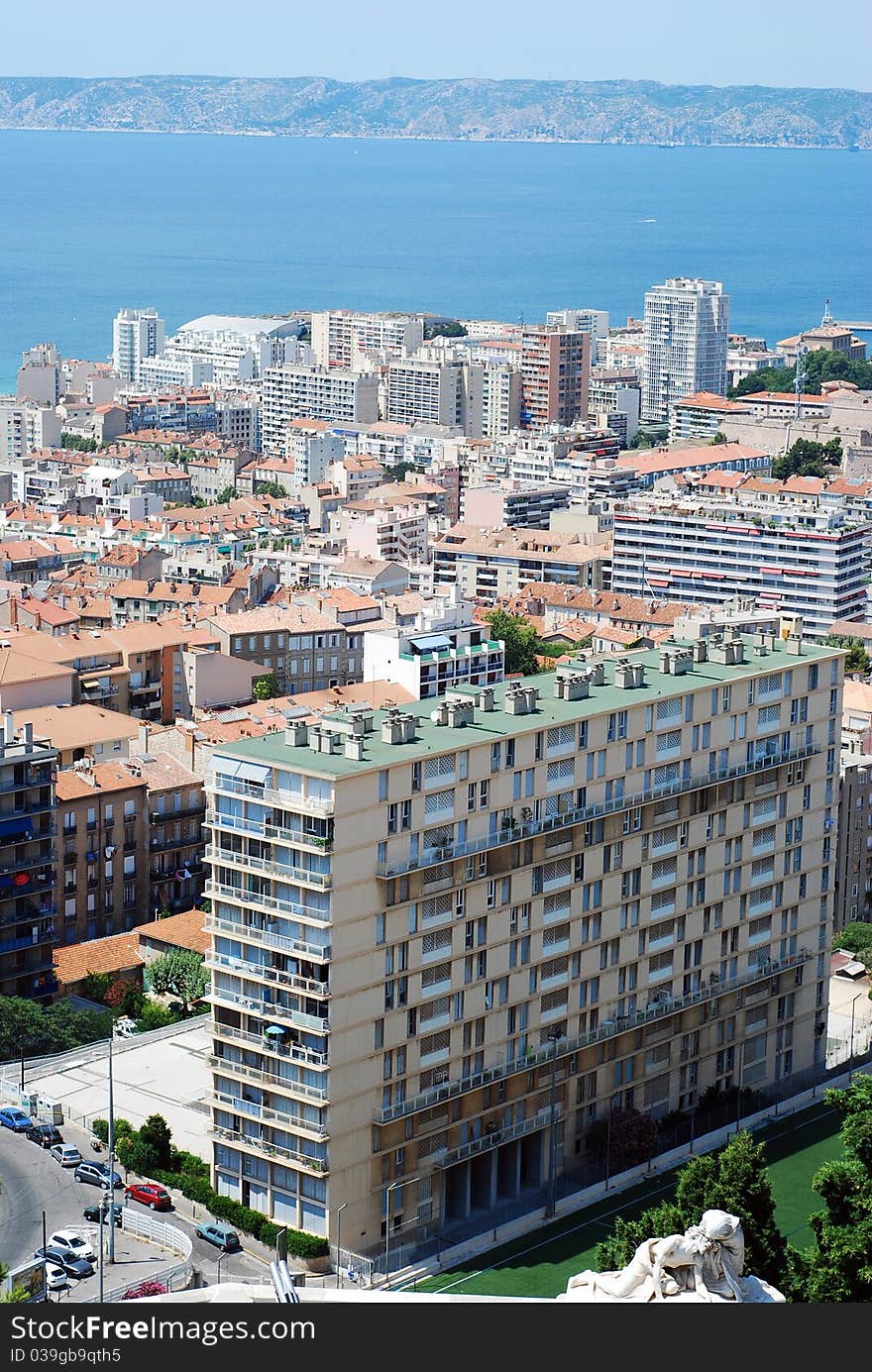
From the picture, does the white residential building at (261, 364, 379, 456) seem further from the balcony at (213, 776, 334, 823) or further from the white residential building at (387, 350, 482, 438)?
the balcony at (213, 776, 334, 823)

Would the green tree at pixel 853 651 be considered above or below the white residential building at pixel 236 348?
below

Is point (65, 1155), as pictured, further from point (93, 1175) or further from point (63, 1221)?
point (63, 1221)

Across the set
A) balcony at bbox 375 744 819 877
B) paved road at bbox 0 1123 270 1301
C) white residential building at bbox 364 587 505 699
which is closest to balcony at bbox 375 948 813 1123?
paved road at bbox 0 1123 270 1301

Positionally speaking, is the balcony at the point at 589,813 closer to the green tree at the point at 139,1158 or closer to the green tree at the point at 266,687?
the green tree at the point at 139,1158

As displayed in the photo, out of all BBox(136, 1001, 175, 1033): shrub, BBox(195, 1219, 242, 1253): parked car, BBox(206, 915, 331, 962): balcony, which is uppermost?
BBox(206, 915, 331, 962): balcony

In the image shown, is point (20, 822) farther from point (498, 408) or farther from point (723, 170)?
point (723, 170)

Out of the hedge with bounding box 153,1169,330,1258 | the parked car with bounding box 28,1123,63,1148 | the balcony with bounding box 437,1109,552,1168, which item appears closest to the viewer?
the hedge with bounding box 153,1169,330,1258

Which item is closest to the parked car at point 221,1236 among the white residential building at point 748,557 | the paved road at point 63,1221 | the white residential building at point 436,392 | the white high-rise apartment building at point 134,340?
the paved road at point 63,1221
